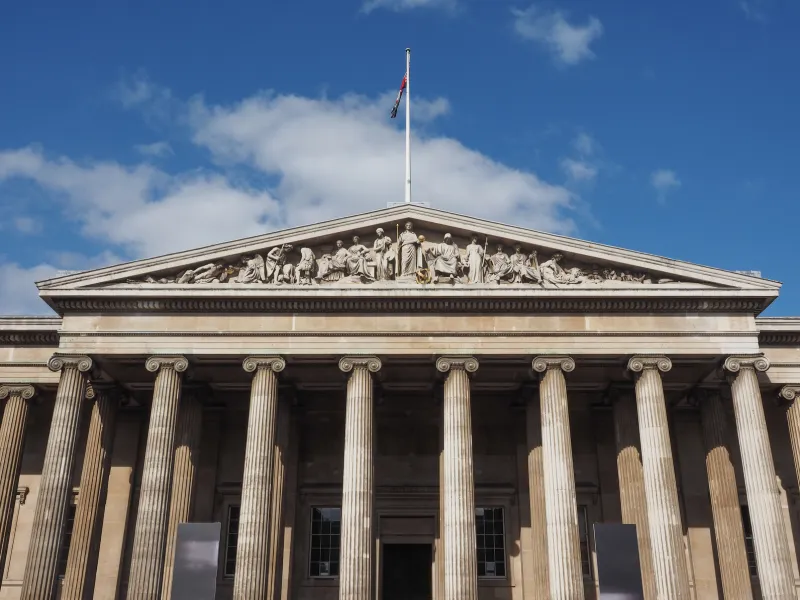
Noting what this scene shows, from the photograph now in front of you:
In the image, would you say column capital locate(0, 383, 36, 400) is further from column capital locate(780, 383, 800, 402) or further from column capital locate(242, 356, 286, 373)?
column capital locate(780, 383, 800, 402)

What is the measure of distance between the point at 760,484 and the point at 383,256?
1385 centimetres

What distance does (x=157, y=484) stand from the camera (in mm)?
26344

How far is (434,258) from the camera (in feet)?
94.8

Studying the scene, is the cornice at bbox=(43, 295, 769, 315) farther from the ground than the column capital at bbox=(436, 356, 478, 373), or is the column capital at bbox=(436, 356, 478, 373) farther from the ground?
the cornice at bbox=(43, 295, 769, 315)

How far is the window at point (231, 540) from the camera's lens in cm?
3100

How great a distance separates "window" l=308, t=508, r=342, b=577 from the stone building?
77 mm

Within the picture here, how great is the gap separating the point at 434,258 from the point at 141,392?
1195 centimetres

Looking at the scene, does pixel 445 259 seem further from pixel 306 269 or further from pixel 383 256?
pixel 306 269

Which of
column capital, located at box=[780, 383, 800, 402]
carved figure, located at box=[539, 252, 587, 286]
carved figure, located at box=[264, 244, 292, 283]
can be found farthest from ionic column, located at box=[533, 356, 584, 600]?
carved figure, located at box=[264, 244, 292, 283]

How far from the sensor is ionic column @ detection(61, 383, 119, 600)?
92.2 feet

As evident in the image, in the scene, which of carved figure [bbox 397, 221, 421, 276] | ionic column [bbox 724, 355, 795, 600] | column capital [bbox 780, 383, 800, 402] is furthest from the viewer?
column capital [bbox 780, 383, 800, 402]

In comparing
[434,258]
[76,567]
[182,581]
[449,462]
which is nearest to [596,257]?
[434,258]

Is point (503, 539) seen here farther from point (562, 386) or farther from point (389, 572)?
point (562, 386)

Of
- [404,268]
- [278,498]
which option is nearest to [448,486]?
[278,498]
